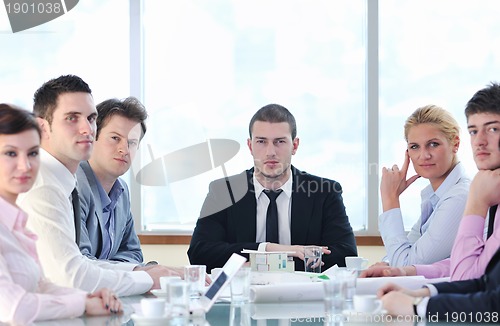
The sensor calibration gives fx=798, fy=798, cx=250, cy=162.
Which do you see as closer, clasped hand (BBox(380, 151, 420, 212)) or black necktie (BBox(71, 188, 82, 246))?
black necktie (BBox(71, 188, 82, 246))

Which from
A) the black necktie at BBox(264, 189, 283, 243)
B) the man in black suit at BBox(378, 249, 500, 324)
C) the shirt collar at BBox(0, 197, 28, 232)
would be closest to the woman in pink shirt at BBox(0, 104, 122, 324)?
the shirt collar at BBox(0, 197, 28, 232)

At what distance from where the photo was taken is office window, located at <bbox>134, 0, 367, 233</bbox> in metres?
5.68

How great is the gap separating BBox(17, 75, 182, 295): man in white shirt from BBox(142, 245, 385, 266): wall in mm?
2332

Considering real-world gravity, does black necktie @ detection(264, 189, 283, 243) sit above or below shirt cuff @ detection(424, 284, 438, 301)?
above

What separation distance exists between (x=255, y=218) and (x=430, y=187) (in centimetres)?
90

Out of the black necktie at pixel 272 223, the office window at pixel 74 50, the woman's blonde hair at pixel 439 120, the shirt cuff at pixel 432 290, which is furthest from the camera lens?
the office window at pixel 74 50

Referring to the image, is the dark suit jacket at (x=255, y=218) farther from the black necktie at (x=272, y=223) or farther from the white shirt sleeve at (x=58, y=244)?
the white shirt sleeve at (x=58, y=244)

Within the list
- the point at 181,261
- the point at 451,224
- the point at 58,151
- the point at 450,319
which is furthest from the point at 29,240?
the point at 181,261

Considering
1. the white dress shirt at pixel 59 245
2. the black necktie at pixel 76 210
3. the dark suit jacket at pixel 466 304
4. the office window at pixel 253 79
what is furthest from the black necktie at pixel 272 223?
the dark suit jacket at pixel 466 304

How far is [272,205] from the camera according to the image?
4.11 metres

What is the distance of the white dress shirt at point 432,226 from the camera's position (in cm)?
345

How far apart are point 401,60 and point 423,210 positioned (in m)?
2.12

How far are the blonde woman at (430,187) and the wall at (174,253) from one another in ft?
5.76

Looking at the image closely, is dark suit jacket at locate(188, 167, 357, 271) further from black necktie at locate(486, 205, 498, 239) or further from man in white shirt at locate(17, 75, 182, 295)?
black necktie at locate(486, 205, 498, 239)
